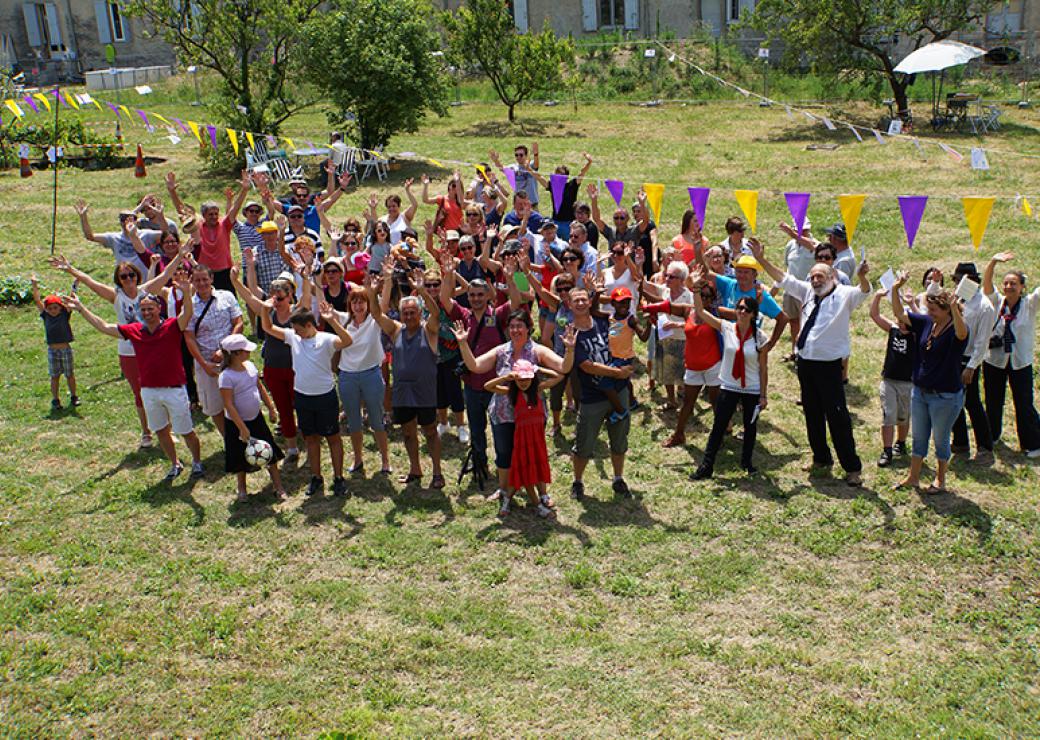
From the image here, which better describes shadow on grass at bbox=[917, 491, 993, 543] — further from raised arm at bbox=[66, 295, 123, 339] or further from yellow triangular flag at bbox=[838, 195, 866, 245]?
→ raised arm at bbox=[66, 295, 123, 339]

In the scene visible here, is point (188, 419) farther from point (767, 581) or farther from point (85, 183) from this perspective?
point (85, 183)

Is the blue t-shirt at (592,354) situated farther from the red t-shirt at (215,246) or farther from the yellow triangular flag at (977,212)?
the red t-shirt at (215,246)

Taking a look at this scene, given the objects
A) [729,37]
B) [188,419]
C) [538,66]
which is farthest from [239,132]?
[729,37]

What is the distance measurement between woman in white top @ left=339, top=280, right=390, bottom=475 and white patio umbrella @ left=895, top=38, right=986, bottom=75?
18.1 m

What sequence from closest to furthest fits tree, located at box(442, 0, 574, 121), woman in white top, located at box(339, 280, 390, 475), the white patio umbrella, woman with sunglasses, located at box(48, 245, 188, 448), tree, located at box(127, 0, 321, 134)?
woman in white top, located at box(339, 280, 390, 475)
woman with sunglasses, located at box(48, 245, 188, 448)
tree, located at box(127, 0, 321, 134)
the white patio umbrella
tree, located at box(442, 0, 574, 121)

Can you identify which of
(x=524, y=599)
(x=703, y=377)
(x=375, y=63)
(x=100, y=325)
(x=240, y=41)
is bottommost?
(x=524, y=599)

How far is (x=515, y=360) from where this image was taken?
23.7ft

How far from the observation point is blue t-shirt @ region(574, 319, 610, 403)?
7.31 m

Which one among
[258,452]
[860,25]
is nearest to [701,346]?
[258,452]

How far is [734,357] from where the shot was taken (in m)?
7.78

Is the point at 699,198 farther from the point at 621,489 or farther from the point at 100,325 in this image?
the point at 100,325

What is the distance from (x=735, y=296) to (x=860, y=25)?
17946 millimetres

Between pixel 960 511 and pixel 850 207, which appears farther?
pixel 850 207

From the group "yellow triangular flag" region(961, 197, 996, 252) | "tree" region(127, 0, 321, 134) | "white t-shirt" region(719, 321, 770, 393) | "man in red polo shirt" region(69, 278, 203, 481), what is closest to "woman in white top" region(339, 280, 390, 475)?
"man in red polo shirt" region(69, 278, 203, 481)
